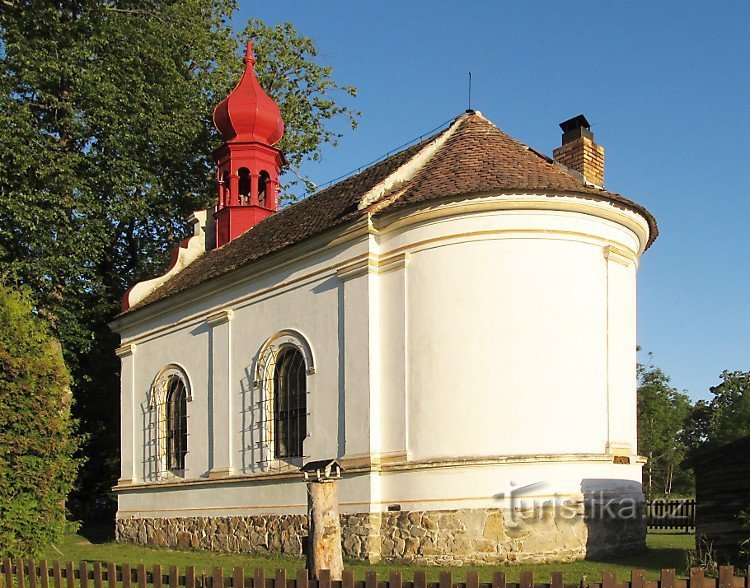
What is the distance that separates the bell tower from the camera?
2356cm

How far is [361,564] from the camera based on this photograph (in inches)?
546

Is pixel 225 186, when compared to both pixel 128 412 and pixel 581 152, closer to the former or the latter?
pixel 128 412

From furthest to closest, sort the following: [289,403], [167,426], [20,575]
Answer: [167,426]
[289,403]
[20,575]

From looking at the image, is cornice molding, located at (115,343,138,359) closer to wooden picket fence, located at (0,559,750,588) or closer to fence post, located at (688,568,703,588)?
wooden picket fence, located at (0,559,750,588)

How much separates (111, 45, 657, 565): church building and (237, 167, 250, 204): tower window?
6.53m

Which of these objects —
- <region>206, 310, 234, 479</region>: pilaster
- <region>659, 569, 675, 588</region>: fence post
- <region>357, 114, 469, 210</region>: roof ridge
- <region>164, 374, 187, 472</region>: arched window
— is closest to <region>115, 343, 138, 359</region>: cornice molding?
<region>164, 374, 187, 472</region>: arched window

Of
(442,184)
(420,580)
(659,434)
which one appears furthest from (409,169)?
(659,434)

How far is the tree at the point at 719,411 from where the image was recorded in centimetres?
6564

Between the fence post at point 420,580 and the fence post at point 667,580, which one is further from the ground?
the fence post at point 667,580

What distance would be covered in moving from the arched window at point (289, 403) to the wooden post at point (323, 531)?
7.17m

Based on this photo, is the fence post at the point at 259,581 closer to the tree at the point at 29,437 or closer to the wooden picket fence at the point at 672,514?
the tree at the point at 29,437

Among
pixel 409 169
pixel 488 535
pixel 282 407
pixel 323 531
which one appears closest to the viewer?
pixel 323 531

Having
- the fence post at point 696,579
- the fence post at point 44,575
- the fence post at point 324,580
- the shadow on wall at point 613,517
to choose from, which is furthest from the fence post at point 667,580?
the shadow on wall at point 613,517

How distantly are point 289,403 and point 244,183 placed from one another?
9.28 metres
